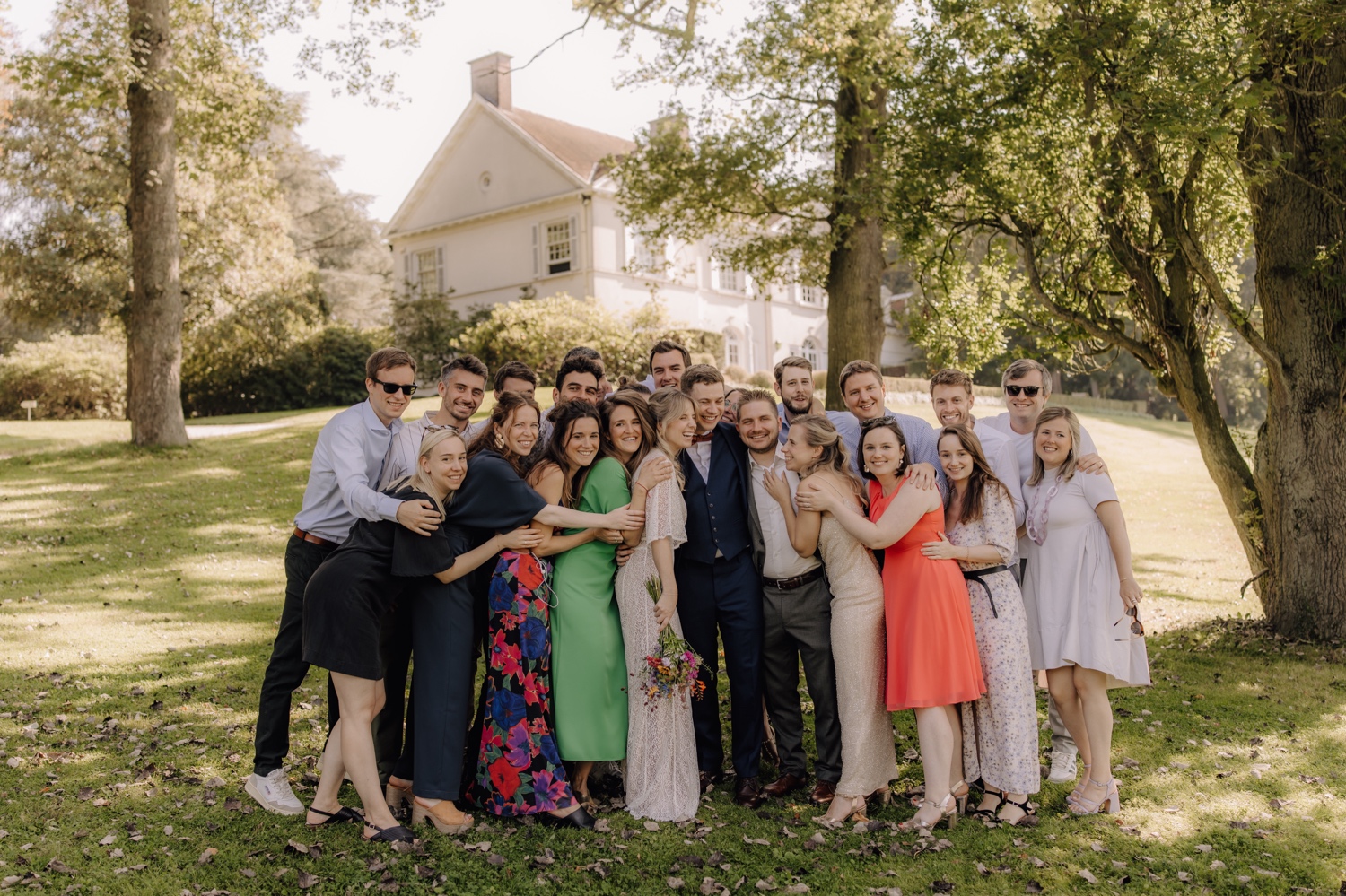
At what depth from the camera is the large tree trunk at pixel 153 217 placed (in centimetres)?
1566

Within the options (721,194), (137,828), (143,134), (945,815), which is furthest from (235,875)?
(143,134)

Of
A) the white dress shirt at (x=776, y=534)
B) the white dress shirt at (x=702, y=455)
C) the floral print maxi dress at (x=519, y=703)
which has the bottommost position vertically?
the floral print maxi dress at (x=519, y=703)

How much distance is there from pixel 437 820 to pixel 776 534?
7.35 feet

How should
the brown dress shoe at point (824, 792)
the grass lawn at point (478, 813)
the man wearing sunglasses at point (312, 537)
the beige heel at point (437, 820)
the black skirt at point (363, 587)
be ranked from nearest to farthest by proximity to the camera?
the grass lawn at point (478, 813) < the black skirt at point (363, 587) < the beige heel at point (437, 820) < the man wearing sunglasses at point (312, 537) < the brown dress shoe at point (824, 792)

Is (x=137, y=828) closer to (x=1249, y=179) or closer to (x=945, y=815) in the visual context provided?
(x=945, y=815)

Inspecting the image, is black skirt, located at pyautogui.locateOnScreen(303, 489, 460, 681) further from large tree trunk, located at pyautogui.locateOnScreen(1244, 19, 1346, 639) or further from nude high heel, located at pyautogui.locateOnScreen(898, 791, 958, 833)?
large tree trunk, located at pyautogui.locateOnScreen(1244, 19, 1346, 639)

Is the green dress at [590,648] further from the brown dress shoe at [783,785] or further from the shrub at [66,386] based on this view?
the shrub at [66,386]

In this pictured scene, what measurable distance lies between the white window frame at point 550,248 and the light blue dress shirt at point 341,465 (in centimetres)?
2326

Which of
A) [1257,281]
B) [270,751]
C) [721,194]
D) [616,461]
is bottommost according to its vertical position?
[270,751]

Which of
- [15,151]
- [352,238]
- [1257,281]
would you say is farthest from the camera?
[352,238]

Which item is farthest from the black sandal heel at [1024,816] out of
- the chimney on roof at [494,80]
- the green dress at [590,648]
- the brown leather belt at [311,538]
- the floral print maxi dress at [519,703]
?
the chimney on roof at [494,80]

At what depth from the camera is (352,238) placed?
44.2 m

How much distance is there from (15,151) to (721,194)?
19.0 m

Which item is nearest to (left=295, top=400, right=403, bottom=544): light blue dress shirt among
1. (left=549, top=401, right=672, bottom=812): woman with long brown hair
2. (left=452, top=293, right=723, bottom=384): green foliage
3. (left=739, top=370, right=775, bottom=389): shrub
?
(left=549, top=401, right=672, bottom=812): woman with long brown hair
